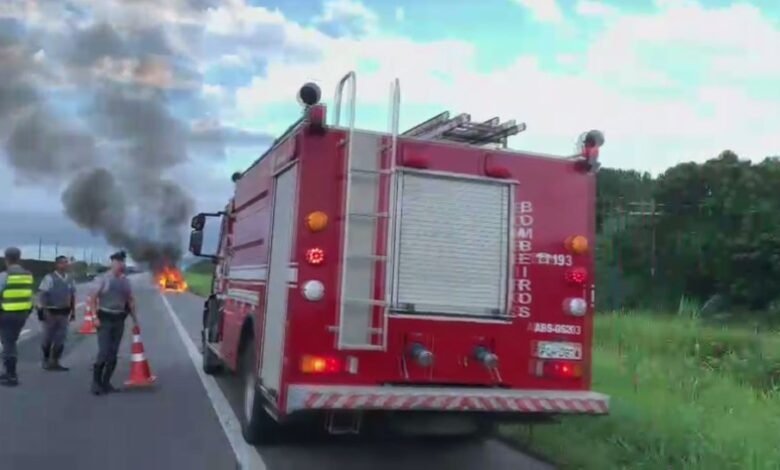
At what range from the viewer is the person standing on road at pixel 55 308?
13375 mm

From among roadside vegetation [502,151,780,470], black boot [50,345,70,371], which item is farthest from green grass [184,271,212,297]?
black boot [50,345,70,371]

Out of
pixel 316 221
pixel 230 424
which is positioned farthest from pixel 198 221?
pixel 316 221

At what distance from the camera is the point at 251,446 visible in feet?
26.5

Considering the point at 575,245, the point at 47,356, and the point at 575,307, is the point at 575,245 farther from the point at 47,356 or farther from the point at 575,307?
the point at 47,356

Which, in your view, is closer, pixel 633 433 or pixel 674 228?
pixel 633 433

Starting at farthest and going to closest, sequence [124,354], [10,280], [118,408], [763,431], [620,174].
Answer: [620,174]
[124,354]
[10,280]
[118,408]
[763,431]

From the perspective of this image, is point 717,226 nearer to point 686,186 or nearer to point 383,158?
point 686,186

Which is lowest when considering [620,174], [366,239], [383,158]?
[366,239]

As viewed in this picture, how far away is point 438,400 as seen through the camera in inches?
265

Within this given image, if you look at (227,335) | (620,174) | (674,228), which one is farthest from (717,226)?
(227,335)

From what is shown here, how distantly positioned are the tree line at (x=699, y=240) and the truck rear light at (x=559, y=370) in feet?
93.7

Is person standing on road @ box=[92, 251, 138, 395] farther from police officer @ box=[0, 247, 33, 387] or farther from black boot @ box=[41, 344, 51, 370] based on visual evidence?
black boot @ box=[41, 344, 51, 370]

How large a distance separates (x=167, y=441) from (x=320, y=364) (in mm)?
2263

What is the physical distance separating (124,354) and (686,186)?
107ft
